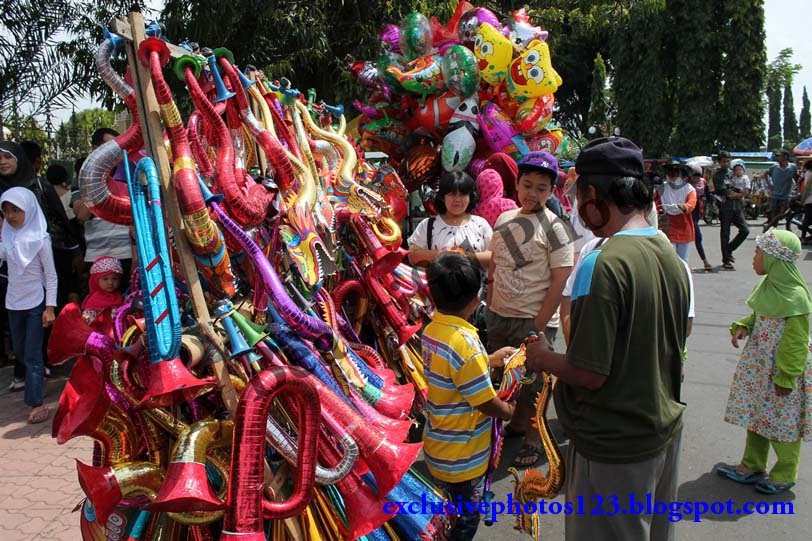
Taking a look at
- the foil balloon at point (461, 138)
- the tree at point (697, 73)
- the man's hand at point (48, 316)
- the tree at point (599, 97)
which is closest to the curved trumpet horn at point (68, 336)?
the man's hand at point (48, 316)

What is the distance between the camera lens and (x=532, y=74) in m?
4.48

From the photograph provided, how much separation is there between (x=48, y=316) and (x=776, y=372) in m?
4.39

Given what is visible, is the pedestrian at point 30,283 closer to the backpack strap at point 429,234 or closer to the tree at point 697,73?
the backpack strap at point 429,234

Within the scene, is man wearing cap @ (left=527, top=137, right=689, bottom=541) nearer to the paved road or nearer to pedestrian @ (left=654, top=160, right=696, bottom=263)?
the paved road

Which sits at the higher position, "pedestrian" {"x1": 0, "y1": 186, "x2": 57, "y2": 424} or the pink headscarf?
the pink headscarf

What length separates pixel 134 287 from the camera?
6.80 feet

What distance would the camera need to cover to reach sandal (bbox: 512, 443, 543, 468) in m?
3.04

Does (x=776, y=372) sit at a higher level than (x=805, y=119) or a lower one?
lower

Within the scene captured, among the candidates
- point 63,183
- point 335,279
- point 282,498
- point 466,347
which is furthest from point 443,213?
point 63,183

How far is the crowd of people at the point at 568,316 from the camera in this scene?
1534 millimetres

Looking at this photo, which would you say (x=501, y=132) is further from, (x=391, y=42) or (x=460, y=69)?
(x=391, y=42)

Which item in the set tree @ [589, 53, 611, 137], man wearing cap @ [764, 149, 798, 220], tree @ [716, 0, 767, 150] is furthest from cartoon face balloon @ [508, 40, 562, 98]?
tree @ [589, 53, 611, 137]

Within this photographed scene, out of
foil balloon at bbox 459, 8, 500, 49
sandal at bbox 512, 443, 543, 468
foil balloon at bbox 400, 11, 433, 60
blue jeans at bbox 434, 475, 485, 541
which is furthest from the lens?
foil balloon at bbox 400, 11, 433, 60

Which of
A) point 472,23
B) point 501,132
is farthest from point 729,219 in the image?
point 472,23
